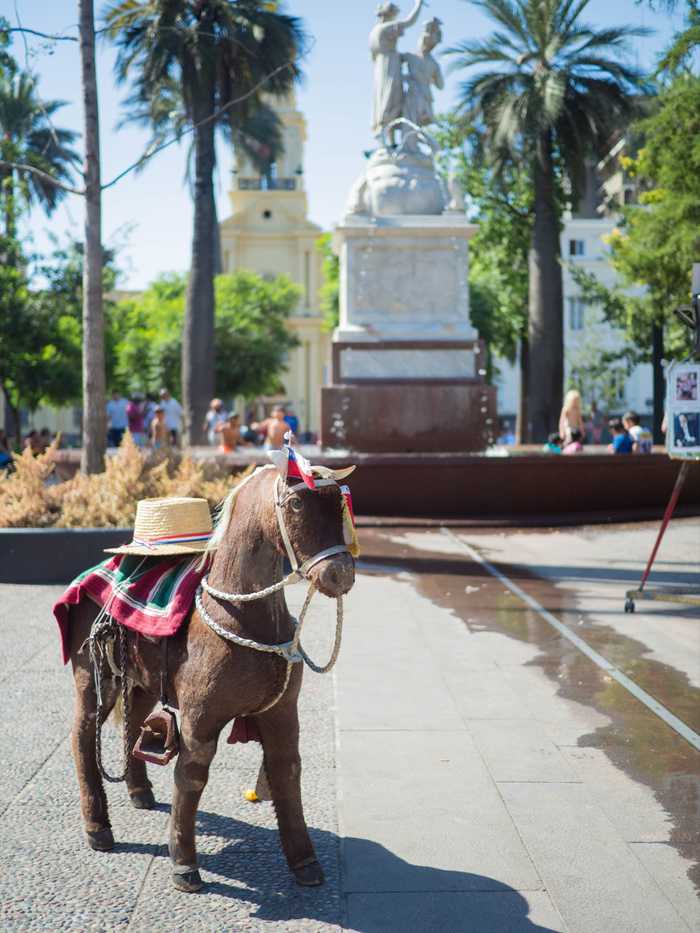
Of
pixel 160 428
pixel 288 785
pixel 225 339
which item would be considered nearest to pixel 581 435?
pixel 160 428

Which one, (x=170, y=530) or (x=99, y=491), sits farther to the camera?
(x=99, y=491)

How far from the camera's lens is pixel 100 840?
4.06 meters

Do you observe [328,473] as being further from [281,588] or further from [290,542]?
[281,588]

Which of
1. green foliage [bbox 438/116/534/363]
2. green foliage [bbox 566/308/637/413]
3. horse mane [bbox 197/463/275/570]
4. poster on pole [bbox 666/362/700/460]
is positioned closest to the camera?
horse mane [bbox 197/463/275/570]

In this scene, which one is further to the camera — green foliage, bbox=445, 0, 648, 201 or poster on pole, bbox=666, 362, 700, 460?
green foliage, bbox=445, 0, 648, 201

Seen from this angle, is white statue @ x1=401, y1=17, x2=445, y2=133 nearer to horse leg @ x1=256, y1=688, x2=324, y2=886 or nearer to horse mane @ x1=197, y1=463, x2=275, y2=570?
horse mane @ x1=197, y1=463, x2=275, y2=570

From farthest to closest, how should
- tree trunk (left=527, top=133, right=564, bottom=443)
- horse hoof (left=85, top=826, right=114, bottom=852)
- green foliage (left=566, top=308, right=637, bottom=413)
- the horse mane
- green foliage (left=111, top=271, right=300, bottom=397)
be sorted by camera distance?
green foliage (left=566, top=308, right=637, bottom=413) < green foliage (left=111, top=271, right=300, bottom=397) < tree trunk (left=527, top=133, right=564, bottom=443) < horse hoof (left=85, top=826, right=114, bottom=852) < the horse mane

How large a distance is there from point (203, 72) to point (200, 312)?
19.8ft

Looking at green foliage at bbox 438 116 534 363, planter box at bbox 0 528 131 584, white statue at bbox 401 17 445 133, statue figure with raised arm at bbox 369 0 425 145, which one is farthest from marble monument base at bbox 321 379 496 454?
green foliage at bbox 438 116 534 363

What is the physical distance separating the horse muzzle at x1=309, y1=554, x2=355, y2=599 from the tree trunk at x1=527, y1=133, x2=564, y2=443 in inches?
923

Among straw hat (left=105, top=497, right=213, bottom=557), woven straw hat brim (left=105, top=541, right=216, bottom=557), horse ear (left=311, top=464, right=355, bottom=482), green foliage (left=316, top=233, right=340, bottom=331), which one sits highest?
green foliage (left=316, top=233, right=340, bottom=331)

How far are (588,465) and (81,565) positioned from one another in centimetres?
873

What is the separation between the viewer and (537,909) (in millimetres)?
3570

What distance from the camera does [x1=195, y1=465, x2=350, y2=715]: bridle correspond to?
11.1ft
